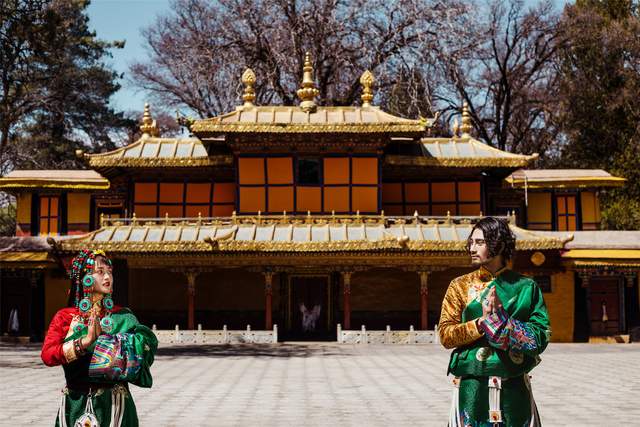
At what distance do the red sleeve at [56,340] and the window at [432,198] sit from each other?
2541cm

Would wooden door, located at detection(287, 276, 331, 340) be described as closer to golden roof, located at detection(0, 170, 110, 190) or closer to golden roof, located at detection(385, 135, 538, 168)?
golden roof, located at detection(385, 135, 538, 168)

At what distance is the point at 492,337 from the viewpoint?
5234 mm

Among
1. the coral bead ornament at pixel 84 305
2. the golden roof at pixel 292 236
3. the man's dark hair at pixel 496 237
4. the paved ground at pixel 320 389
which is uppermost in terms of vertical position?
the golden roof at pixel 292 236

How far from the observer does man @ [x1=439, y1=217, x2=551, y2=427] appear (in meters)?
5.31

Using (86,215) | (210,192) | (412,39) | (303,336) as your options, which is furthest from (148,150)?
(412,39)

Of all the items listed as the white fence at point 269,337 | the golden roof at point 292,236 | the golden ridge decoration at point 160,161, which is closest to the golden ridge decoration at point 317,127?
the golden ridge decoration at point 160,161

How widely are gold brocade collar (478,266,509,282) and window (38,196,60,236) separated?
29.7 metres

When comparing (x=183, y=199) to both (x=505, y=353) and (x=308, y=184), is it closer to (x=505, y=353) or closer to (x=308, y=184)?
(x=308, y=184)

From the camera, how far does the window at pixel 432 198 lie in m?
30.4

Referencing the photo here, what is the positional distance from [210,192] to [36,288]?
7196 millimetres

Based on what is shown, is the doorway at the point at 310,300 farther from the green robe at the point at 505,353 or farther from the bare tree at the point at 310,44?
the green robe at the point at 505,353

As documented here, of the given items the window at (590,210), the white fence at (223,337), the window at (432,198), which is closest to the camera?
the white fence at (223,337)

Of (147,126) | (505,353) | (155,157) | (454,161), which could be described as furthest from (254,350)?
(505,353)

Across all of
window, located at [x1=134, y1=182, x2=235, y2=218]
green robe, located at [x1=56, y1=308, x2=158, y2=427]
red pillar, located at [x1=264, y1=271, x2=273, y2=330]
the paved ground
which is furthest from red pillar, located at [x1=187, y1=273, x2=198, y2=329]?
green robe, located at [x1=56, y1=308, x2=158, y2=427]
